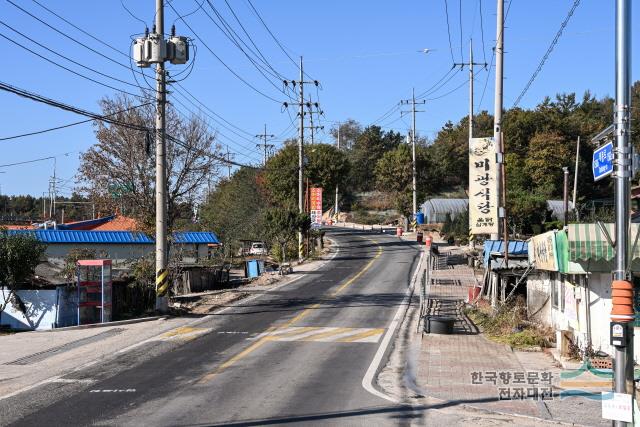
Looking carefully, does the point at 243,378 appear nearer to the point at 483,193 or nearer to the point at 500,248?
the point at 500,248

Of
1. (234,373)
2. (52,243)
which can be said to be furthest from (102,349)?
(52,243)

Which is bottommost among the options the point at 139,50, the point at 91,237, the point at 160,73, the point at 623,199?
the point at 91,237

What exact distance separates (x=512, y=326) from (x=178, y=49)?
1527 cm

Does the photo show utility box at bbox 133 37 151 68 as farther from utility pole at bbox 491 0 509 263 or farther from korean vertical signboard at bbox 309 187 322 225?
korean vertical signboard at bbox 309 187 322 225

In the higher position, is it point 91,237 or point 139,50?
point 139,50

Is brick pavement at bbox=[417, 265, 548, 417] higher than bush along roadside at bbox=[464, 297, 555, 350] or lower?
lower

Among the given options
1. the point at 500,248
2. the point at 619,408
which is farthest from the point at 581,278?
the point at 500,248

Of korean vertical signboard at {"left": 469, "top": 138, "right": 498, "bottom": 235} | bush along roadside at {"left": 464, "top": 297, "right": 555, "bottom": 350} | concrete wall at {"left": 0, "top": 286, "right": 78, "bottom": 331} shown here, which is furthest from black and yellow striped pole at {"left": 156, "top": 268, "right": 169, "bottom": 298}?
korean vertical signboard at {"left": 469, "top": 138, "right": 498, "bottom": 235}

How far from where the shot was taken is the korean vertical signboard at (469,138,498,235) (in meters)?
29.2

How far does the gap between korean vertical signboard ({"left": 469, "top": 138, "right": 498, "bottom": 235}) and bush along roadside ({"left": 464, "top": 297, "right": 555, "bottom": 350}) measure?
12.3 ft

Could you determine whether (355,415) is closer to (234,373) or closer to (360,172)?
(234,373)

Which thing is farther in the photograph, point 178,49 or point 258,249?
point 258,249

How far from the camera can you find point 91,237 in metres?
47.0

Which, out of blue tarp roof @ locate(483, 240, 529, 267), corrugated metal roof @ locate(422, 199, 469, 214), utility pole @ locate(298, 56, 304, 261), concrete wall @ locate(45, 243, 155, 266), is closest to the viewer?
blue tarp roof @ locate(483, 240, 529, 267)
